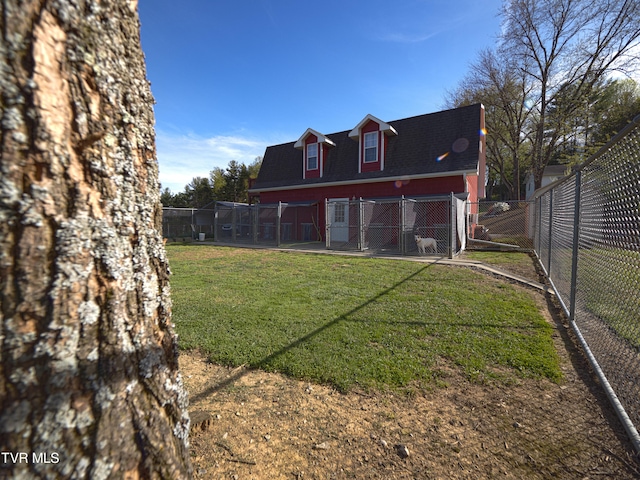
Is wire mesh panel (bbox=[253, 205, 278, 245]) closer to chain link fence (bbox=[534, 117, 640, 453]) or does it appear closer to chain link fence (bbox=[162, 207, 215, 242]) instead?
chain link fence (bbox=[162, 207, 215, 242])

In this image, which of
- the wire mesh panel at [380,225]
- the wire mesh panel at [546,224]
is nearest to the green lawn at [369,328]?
the wire mesh panel at [546,224]

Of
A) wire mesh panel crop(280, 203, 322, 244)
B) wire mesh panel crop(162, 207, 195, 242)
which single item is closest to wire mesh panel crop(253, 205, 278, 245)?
wire mesh panel crop(280, 203, 322, 244)

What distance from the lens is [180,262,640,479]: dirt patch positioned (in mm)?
1632

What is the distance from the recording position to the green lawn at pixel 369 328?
265cm

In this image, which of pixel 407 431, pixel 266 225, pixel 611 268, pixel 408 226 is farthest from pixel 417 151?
pixel 407 431

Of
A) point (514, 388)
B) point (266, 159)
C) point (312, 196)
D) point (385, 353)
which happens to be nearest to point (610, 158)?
point (514, 388)

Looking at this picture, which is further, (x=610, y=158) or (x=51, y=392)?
(x=610, y=158)

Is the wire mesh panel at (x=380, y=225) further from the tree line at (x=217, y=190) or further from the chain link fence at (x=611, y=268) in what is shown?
the tree line at (x=217, y=190)

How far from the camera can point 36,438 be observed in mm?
907

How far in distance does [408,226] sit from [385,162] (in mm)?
4724

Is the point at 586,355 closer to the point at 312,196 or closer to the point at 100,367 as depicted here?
the point at 100,367

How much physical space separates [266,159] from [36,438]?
19669 millimetres

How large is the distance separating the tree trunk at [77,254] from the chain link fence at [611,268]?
273 cm

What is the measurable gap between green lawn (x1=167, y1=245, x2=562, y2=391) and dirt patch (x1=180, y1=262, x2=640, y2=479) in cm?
21
